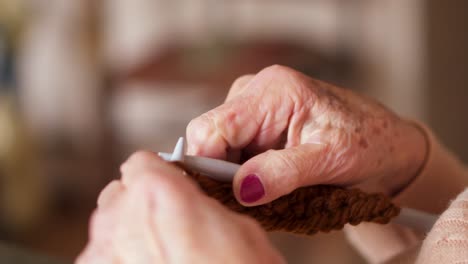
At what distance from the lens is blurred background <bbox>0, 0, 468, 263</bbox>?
2463 mm

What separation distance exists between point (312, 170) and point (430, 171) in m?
0.20

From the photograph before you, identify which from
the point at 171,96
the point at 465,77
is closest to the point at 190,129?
the point at 465,77

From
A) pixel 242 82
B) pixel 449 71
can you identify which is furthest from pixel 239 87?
pixel 449 71

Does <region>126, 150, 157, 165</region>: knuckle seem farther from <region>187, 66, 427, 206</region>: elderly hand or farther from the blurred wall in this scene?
the blurred wall

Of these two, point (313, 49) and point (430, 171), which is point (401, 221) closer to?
point (430, 171)

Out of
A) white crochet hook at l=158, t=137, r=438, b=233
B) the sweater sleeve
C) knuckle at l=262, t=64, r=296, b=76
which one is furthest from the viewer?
the sweater sleeve

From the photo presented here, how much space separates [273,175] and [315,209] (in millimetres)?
50

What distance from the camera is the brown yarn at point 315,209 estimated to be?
0.47 meters

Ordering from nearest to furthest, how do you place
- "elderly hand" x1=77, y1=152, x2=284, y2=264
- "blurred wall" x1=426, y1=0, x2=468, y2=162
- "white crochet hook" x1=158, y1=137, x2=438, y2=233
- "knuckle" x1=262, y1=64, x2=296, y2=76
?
"elderly hand" x1=77, y1=152, x2=284, y2=264
"white crochet hook" x1=158, y1=137, x2=438, y2=233
"knuckle" x1=262, y1=64, x2=296, y2=76
"blurred wall" x1=426, y1=0, x2=468, y2=162

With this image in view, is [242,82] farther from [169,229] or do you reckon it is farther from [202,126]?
[169,229]

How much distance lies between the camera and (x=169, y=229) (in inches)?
13.2

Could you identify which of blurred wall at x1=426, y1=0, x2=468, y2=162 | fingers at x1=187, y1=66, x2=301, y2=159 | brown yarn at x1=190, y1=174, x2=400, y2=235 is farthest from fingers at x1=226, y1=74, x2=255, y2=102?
blurred wall at x1=426, y1=0, x2=468, y2=162

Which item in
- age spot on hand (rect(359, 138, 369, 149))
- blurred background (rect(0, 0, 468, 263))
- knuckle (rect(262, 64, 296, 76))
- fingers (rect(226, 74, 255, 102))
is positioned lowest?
blurred background (rect(0, 0, 468, 263))

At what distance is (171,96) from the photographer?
3232 millimetres
